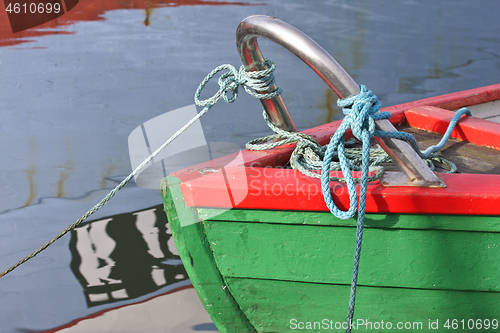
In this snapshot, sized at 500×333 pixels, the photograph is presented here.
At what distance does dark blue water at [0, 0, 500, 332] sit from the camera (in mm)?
2400

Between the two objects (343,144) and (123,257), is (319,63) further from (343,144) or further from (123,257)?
(123,257)

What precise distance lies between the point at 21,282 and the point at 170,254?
843mm

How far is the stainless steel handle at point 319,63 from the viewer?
1.34 metres

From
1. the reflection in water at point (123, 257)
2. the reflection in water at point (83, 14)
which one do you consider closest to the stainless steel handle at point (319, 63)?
the reflection in water at point (123, 257)

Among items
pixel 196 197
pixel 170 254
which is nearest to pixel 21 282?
pixel 170 254

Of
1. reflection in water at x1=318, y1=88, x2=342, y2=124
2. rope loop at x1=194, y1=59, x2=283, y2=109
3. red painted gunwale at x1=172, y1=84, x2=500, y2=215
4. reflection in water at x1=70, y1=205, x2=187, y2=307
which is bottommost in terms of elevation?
reflection in water at x1=70, y1=205, x2=187, y2=307

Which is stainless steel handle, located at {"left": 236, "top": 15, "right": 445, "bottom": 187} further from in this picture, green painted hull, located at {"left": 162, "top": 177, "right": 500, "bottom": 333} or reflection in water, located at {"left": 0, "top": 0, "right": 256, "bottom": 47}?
reflection in water, located at {"left": 0, "top": 0, "right": 256, "bottom": 47}

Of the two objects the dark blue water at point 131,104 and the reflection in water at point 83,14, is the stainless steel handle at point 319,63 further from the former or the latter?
the reflection in water at point 83,14

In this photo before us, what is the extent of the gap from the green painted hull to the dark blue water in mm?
685

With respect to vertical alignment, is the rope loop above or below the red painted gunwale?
above

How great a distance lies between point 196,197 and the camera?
1434 mm

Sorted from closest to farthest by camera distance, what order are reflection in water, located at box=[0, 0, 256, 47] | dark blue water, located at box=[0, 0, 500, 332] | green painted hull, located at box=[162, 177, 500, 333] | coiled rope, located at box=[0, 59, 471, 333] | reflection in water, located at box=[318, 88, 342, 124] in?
coiled rope, located at box=[0, 59, 471, 333]
green painted hull, located at box=[162, 177, 500, 333]
dark blue water, located at box=[0, 0, 500, 332]
reflection in water, located at box=[318, 88, 342, 124]
reflection in water, located at box=[0, 0, 256, 47]

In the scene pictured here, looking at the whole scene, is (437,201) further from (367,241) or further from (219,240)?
(219,240)

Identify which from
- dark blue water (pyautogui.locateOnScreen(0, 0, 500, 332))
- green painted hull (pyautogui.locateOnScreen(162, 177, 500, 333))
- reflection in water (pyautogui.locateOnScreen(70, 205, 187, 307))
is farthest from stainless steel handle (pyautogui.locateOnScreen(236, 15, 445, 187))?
reflection in water (pyautogui.locateOnScreen(70, 205, 187, 307))
